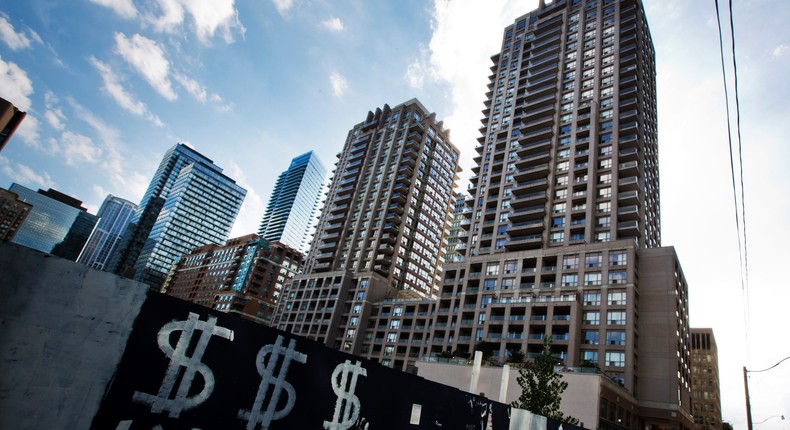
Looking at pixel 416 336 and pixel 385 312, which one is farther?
pixel 385 312

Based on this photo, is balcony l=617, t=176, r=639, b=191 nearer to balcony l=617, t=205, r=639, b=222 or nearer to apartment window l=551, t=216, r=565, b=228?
balcony l=617, t=205, r=639, b=222

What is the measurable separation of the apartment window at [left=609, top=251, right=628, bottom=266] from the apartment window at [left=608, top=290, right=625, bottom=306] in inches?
169

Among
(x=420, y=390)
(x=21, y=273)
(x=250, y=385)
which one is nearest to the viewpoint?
(x=21, y=273)

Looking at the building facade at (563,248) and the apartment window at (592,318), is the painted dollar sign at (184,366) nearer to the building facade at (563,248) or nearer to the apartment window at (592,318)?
the building facade at (563,248)

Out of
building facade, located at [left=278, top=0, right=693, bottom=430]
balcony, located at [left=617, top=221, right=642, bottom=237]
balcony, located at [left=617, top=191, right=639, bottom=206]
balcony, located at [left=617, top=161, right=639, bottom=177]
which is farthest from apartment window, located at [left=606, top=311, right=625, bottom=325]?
balcony, located at [left=617, top=161, right=639, bottom=177]

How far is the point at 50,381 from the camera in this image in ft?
13.9

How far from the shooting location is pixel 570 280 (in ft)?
210

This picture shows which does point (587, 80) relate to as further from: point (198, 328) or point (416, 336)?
point (198, 328)

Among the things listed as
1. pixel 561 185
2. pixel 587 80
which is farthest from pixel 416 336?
pixel 587 80

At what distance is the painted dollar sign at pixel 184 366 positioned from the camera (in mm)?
5043

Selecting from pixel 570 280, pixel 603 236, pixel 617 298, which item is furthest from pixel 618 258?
pixel 570 280

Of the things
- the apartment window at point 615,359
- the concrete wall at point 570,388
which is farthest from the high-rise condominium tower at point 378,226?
the apartment window at point 615,359

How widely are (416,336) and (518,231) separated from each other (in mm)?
28619

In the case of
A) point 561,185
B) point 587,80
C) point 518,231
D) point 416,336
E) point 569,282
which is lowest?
point 416,336
